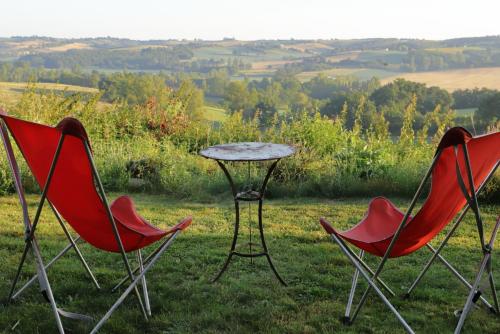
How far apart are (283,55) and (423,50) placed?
1944 centimetres

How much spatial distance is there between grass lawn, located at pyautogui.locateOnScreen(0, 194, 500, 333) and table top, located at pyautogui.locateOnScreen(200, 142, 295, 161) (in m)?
0.80

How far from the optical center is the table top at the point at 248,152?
3012 millimetres

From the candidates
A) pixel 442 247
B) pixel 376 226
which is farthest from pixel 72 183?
pixel 442 247

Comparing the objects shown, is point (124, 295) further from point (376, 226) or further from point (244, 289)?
point (376, 226)

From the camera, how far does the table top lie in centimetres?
301

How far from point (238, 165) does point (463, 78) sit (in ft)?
75.5

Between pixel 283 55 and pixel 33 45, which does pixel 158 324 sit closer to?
pixel 283 55

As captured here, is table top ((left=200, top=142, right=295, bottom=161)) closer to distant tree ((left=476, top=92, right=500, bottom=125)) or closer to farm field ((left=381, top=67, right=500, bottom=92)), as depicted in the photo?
distant tree ((left=476, top=92, right=500, bottom=125))

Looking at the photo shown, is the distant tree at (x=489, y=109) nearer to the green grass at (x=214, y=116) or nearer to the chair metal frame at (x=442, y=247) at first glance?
the green grass at (x=214, y=116)

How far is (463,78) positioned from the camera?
2634 cm

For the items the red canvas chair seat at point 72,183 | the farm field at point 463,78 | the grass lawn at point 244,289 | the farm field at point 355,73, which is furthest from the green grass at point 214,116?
the farm field at point 355,73

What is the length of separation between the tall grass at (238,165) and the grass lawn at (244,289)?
1268mm

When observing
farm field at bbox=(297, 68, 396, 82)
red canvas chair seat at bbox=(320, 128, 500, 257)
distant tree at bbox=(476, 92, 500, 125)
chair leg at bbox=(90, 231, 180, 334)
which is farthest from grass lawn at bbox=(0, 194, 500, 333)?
farm field at bbox=(297, 68, 396, 82)

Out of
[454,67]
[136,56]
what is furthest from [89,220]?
[136,56]
